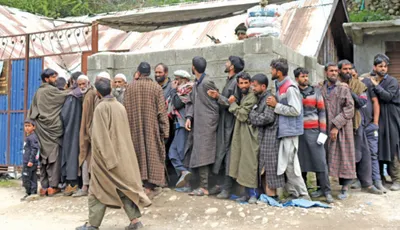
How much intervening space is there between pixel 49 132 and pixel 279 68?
3.34 meters

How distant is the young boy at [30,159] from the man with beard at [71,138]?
16.0 inches

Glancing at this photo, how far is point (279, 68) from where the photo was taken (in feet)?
17.3

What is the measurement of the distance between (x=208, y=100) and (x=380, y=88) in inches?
86.7

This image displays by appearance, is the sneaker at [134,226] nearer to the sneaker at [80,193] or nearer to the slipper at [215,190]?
the slipper at [215,190]

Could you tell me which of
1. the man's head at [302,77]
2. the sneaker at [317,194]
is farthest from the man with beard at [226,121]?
the sneaker at [317,194]

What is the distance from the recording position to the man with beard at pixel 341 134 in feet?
18.0

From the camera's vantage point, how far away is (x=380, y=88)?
5.89 meters

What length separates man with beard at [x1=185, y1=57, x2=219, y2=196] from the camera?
5598 millimetres

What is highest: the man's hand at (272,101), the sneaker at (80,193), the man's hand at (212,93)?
the man's hand at (212,93)

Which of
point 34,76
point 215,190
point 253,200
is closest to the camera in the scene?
point 253,200

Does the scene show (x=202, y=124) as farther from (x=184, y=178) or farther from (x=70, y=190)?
(x=70, y=190)

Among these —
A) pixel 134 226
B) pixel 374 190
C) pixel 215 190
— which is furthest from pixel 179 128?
pixel 374 190

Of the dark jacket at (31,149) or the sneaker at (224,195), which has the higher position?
the dark jacket at (31,149)

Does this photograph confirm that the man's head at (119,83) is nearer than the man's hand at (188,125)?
No
